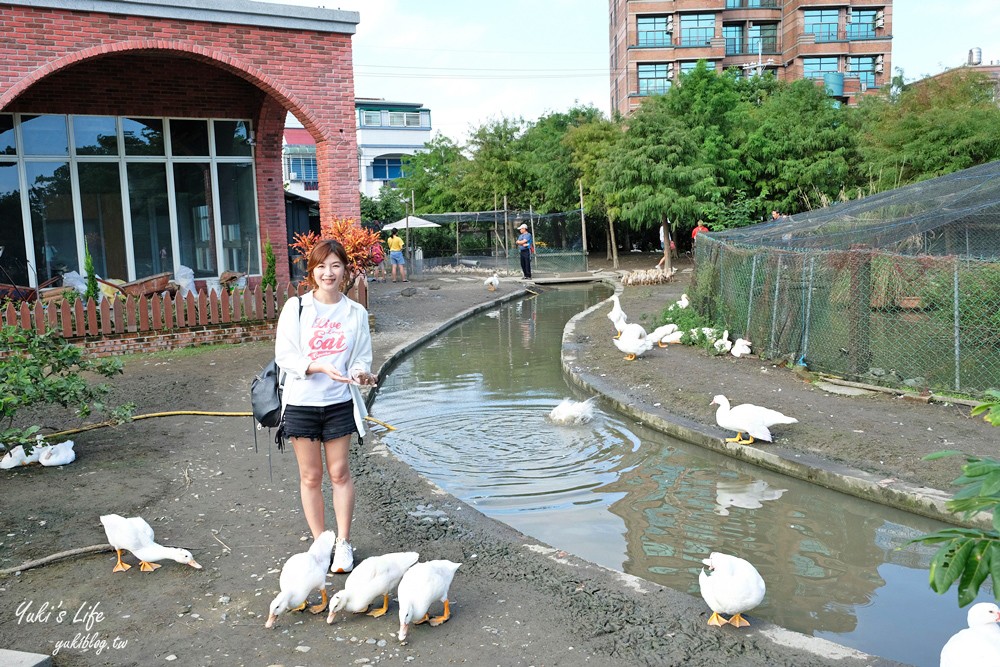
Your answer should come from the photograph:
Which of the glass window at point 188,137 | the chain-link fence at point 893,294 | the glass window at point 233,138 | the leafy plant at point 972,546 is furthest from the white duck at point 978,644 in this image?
the glass window at point 233,138

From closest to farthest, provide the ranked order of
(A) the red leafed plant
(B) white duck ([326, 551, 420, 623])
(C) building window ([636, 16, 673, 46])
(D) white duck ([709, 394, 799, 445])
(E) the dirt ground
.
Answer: (E) the dirt ground, (B) white duck ([326, 551, 420, 623]), (D) white duck ([709, 394, 799, 445]), (A) the red leafed plant, (C) building window ([636, 16, 673, 46])

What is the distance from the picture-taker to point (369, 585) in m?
4.14

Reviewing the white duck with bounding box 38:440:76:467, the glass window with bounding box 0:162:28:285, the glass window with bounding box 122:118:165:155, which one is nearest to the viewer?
the white duck with bounding box 38:440:76:467

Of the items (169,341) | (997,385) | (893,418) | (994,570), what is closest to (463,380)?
(169,341)

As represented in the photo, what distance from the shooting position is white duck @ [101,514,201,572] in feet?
15.6

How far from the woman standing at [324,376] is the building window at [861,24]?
212ft

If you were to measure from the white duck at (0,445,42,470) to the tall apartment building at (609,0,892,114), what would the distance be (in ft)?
186

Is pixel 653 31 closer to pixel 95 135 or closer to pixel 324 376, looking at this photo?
pixel 95 135

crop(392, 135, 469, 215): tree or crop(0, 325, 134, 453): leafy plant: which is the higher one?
crop(392, 135, 469, 215): tree

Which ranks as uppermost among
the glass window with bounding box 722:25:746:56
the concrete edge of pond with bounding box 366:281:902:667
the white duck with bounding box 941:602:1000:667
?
the glass window with bounding box 722:25:746:56

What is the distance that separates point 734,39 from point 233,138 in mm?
52697

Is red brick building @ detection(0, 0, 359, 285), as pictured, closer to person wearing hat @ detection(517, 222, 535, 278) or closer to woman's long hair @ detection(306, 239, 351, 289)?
person wearing hat @ detection(517, 222, 535, 278)

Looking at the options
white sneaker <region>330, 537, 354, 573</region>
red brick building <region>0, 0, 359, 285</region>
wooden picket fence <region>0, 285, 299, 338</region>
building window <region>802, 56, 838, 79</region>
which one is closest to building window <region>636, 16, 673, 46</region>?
building window <region>802, 56, 838, 79</region>

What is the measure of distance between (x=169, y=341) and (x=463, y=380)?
194 inches
